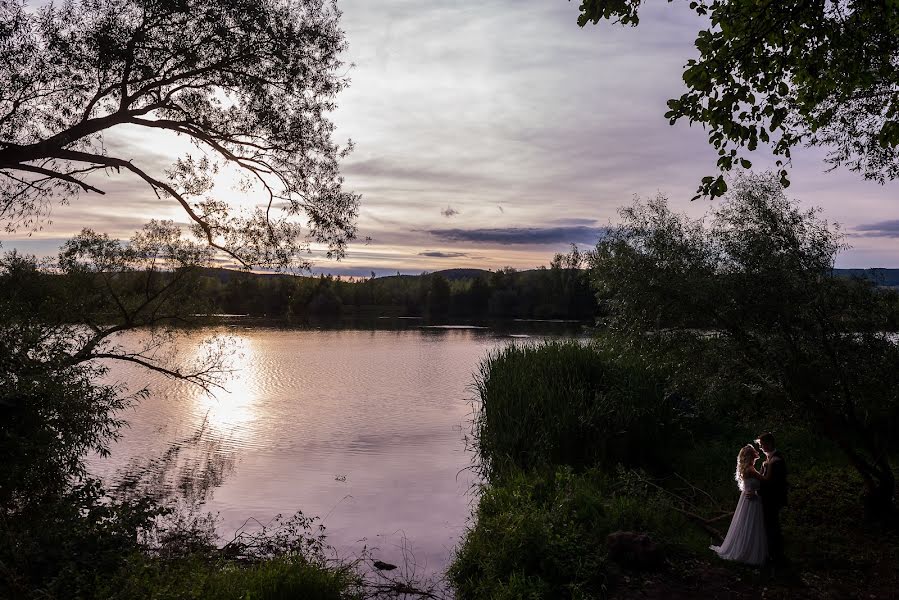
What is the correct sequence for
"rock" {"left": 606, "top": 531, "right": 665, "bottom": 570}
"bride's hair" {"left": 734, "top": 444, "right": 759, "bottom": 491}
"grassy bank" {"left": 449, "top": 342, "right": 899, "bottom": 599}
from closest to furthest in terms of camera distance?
"grassy bank" {"left": 449, "top": 342, "right": 899, "bottom": 599}
"rock" {"left": 606, "top": 531, "right": 665, "bottom": 570}
"bride's hair" {"left": 734, "top": 444, "right": 759, "bottom": 491}

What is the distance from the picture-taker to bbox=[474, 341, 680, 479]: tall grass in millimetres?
14695

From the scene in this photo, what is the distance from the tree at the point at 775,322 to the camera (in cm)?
945

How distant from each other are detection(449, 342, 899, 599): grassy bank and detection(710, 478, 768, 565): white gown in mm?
202

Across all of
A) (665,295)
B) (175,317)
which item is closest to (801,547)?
(665,295)

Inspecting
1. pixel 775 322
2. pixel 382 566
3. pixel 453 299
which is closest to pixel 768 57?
pixel 775 322

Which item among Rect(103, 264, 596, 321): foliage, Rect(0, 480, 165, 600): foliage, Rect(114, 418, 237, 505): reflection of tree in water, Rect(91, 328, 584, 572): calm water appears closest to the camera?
Rect(0, 480, 165, 600): foliage

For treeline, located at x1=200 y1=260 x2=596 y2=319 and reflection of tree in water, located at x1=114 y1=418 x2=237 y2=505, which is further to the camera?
treeline, located at x1=200 y1=260 x2=596 y2=319

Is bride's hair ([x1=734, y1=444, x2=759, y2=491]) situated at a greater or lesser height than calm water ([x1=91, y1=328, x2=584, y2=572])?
greater

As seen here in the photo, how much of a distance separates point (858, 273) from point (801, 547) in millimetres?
4683

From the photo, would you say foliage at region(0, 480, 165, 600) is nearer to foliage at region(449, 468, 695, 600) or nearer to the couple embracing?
foliage at region(449, 468, 695, 600)

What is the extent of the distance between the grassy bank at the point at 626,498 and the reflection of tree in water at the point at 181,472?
22.4 feet

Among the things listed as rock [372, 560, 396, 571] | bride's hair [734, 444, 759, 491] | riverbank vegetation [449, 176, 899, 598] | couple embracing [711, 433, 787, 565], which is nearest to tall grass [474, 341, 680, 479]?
riverbank vegetation [449, 176, 899, 598]

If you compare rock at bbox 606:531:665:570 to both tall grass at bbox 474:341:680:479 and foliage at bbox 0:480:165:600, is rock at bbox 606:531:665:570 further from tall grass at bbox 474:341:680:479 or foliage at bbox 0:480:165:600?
foliage at bbox 0:480:165:600

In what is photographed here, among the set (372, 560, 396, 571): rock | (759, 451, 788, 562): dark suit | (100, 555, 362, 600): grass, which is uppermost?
(759, 451, 788, 562): dark suit
